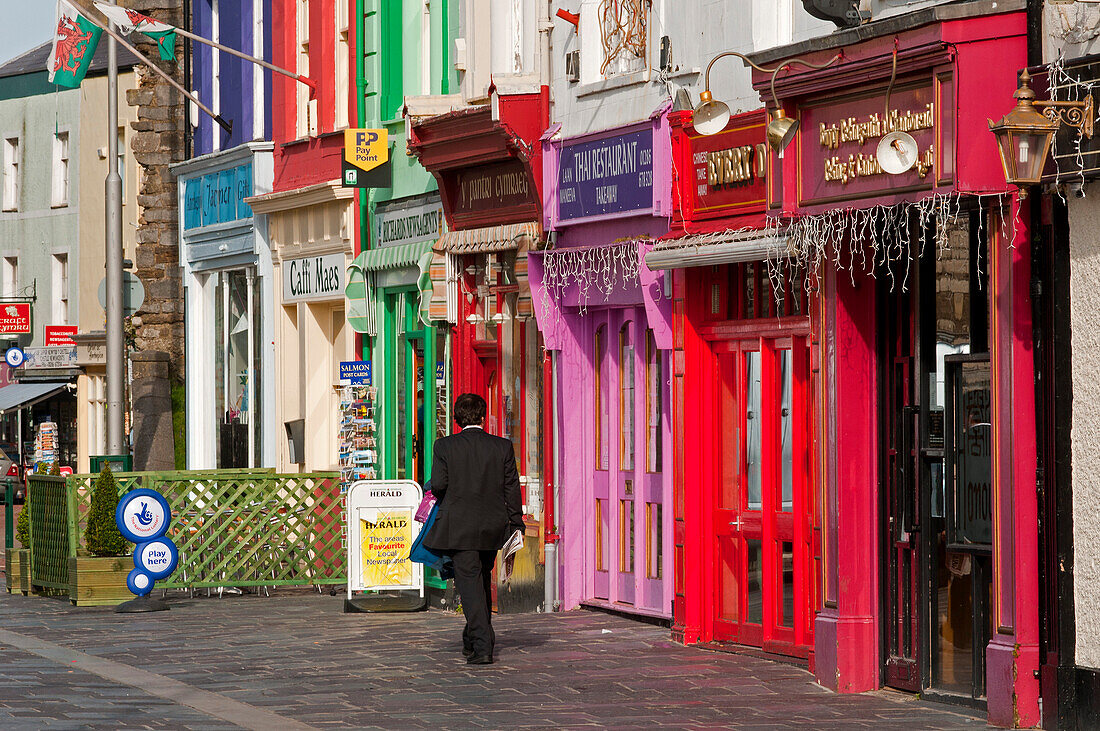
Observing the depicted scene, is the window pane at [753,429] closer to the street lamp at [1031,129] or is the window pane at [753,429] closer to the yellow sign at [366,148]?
the street lamp at [1031,129]

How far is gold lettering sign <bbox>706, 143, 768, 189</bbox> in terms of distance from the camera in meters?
13.2

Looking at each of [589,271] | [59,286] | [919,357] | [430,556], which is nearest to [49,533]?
[589,271]

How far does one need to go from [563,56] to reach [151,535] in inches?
212

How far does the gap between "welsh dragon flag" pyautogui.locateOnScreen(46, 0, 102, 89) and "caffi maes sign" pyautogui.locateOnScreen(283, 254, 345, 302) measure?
4737 millimetres

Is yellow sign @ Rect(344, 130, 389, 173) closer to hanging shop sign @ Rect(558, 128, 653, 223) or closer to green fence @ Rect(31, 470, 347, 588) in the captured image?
green fence @ Rect(31, 470, 347, 588)

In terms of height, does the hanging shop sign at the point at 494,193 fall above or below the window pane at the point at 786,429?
above

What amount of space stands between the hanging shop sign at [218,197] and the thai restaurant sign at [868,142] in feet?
42.0

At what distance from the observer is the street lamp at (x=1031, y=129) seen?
31.7 feet

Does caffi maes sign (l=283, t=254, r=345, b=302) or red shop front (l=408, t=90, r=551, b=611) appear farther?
caffi maes sign (l=283, t=254, r=345, b=302)

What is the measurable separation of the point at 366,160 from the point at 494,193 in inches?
106

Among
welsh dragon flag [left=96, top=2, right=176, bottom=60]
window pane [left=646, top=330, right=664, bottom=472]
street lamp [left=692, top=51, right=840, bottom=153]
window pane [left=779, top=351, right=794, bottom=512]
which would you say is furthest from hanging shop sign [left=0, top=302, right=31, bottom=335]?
street lamp [left=692, top=51, right=840, bottom=153]

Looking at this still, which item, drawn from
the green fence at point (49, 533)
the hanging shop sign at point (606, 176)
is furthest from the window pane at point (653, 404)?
the green fence at point (49, 533)

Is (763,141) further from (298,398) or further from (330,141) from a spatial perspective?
(298,398)

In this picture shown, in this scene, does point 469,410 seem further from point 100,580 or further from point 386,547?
point 100,580
